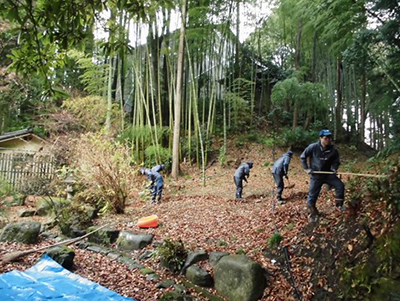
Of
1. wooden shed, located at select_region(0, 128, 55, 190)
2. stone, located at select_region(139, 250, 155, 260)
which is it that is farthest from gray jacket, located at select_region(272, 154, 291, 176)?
wooden shed, located at select_region(0, 128, 55, 190)

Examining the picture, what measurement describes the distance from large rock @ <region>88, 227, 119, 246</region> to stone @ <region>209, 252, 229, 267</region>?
7.41ft

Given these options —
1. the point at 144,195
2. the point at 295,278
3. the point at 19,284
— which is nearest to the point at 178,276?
the point at 295,278

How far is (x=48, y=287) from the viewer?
3.34m

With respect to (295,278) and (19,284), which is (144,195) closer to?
(19,284)

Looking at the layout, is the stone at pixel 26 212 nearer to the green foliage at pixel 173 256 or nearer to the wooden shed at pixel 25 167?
the wooden shed at pixel 25 167

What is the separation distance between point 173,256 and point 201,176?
6.85 m

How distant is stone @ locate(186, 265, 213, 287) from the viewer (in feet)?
12.3

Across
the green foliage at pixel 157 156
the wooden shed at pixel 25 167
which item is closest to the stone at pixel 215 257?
the green foliage at pixel 157 156

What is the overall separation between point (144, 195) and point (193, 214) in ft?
5.88

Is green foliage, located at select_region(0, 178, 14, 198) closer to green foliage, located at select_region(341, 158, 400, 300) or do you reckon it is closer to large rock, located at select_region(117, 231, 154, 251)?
large rock, located at select_region(117, 231, 154, 251)

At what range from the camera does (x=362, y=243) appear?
106 inches

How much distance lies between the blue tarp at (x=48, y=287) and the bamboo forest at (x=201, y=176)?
0.16 ft

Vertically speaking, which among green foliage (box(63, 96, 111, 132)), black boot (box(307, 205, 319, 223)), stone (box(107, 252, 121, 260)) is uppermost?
green foliage (box(63, 96, 111, 132))

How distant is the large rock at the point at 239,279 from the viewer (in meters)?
3.23
